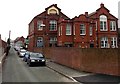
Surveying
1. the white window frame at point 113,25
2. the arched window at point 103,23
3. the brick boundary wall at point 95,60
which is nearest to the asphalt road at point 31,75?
the brick boundary wall at point 95,60

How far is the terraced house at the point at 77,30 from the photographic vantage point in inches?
1649

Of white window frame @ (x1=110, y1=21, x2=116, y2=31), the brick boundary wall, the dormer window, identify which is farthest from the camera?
the dormer window

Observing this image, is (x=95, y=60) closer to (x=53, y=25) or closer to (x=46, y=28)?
(x=46, y=28)

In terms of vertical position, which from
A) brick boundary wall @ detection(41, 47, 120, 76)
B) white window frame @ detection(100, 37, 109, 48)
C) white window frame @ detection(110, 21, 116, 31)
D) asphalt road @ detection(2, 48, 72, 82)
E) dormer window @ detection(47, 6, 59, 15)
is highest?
dormer window @ detection(47, 6, 59, 15)

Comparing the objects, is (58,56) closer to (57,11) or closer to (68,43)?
(68,43)

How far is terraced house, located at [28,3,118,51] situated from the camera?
41875 mm

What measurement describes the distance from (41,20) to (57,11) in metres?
4.65

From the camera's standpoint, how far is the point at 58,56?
90.3 ft

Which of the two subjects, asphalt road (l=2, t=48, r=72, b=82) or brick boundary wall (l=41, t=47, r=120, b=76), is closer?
asphalt road (l=2, t=48, r=72, b=82)

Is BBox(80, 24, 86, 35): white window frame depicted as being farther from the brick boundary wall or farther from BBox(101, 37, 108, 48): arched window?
the brick boundary wall

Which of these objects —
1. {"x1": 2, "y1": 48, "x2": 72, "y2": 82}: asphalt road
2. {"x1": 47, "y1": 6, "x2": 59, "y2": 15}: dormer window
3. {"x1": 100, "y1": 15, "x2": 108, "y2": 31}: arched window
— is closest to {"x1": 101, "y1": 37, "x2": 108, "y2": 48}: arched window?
{"x1": 100, "y1": 15, "x2": 108, "y2": 31}: arched window

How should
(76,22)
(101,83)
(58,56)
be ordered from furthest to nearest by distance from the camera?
(76,22)
(58,56)
(101,83)

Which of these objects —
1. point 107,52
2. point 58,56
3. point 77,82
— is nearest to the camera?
point 77,82

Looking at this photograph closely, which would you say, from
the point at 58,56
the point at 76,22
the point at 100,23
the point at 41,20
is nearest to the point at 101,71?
the point at 58,56
